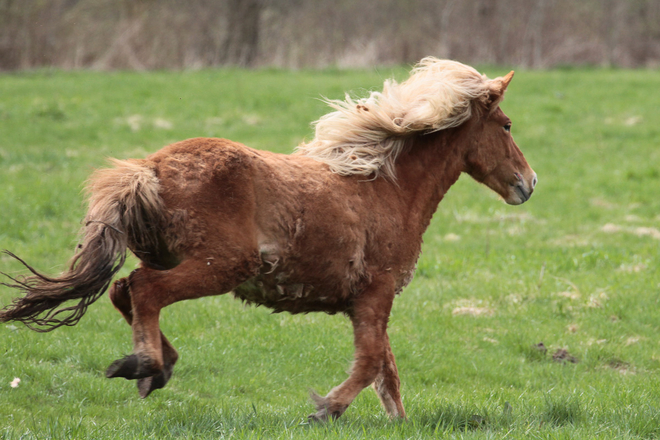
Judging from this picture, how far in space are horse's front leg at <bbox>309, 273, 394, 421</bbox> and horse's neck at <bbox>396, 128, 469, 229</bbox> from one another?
66 cm

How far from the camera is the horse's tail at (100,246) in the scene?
3889 mm

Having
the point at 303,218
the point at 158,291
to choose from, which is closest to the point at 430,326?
the point at 303,218

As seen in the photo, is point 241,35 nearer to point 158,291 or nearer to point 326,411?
point 326,411

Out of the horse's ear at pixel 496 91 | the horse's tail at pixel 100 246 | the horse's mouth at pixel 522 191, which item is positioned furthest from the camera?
the horse's mouth at pixel 522 191

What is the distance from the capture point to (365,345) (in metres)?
4.53

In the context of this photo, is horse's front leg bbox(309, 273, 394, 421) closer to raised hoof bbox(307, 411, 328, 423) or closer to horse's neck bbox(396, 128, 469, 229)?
raised hoof bbox(307, 411, 328, 423)

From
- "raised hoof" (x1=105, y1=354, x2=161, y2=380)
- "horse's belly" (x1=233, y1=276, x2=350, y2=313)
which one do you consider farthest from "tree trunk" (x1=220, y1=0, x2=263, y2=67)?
"raised hoof" (x1=105, y1=354, x2=161, y2=380)

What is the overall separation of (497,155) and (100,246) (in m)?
3.00

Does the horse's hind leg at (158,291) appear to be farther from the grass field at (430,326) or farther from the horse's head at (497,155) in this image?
the horse's head at (497,155)

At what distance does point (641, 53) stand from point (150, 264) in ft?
90.3

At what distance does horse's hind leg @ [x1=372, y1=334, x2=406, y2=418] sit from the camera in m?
5.00

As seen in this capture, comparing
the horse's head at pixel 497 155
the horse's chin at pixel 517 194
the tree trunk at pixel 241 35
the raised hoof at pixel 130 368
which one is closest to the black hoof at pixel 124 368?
the raised hoof at pixel 130 368

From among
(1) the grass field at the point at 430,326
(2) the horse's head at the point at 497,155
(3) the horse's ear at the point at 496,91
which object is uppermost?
(3) the horse's ear at the point at 496,91

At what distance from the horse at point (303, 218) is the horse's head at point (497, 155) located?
10 mm
